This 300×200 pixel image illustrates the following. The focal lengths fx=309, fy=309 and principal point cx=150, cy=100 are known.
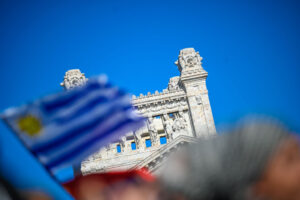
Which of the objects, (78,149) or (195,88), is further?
(195,88)

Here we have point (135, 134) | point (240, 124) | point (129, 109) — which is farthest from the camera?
point (135, 134)

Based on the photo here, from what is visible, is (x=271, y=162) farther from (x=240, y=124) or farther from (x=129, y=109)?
(x=129, y=109)

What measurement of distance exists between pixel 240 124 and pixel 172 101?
76.7 feet

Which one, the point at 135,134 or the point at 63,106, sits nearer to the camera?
the point at 63,106

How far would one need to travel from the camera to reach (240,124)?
1826mm

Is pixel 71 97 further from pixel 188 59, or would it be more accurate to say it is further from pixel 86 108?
pixel 188 59

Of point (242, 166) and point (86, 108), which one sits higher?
point (86, 108)

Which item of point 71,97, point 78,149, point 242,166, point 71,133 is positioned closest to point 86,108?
point 71,97

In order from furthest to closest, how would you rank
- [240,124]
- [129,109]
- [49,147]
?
[129,109]
[49,147]
[240,124]

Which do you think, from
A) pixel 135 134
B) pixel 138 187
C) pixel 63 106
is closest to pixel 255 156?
pixel 138 187

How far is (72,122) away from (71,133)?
0.15m

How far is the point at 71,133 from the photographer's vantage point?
3.83m

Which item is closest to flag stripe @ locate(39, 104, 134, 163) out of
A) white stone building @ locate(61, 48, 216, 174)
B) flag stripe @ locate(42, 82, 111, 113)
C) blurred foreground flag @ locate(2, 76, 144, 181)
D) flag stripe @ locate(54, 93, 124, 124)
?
blurred foreground flag @ locate(2, 76, 144, 181)

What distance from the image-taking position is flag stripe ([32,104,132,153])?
3.52 metres
